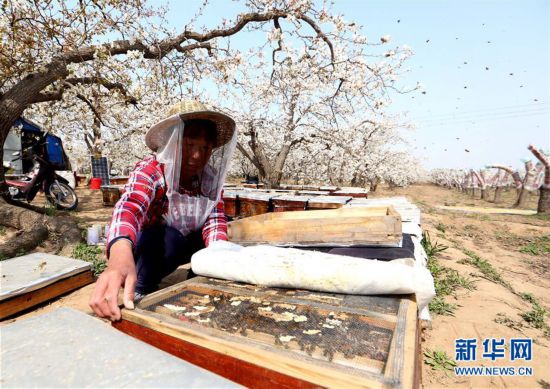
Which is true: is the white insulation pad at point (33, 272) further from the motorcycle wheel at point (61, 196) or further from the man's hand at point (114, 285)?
the motorcycle wheel at point (61, 196)

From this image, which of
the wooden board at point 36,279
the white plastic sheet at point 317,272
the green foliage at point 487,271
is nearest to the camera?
the white plastic sheet at point 317,272

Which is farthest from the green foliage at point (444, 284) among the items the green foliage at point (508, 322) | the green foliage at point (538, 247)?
the green foliage at point (538, 247)

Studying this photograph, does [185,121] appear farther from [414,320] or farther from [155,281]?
[414,320]

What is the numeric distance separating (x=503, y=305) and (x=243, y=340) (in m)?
4.81

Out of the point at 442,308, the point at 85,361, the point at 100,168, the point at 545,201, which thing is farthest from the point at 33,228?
the point at 545,201

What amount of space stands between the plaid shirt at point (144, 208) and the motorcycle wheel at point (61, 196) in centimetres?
983

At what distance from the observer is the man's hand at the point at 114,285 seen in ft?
4.96

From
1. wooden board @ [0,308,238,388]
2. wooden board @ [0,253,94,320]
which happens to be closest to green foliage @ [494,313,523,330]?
wooden board @ [0,308,238,388]

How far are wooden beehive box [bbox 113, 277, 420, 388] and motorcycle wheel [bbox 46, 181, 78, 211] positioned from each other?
10993 millimetres

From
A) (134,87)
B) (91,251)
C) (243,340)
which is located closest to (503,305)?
(243,340)

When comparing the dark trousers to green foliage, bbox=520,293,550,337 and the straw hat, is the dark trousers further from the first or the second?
green foliage, bbox=520,293,550,337

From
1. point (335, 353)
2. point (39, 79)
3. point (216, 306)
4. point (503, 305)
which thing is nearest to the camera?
point (335, 353)

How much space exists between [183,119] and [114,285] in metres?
1.57

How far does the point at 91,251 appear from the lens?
5938 millimetres
